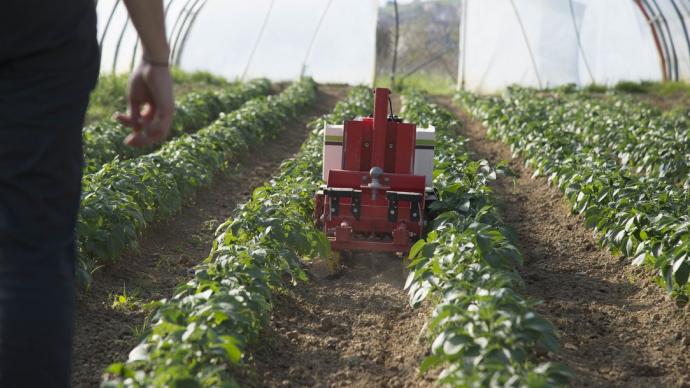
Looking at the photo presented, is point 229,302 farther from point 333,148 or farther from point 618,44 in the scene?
point 618,44

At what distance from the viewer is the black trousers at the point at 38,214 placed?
6.41ft

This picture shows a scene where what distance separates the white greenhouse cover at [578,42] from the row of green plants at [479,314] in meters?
16.6

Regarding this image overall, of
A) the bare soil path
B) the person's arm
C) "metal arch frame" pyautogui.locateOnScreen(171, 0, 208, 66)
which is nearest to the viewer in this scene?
the person's arm

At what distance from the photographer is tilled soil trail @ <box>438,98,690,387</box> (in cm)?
397

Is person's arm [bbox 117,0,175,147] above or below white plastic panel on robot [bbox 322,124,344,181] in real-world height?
above

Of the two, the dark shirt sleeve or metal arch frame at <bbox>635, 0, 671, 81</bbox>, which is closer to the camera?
the dark shirt sleeve

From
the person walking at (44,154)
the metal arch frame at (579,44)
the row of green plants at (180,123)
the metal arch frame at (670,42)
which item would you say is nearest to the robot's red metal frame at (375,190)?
the row of green plants at (180,123)

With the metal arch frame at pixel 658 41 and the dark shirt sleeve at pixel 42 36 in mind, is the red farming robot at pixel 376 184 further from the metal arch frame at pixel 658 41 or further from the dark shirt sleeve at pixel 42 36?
the metal arch frame at pixel 658 41

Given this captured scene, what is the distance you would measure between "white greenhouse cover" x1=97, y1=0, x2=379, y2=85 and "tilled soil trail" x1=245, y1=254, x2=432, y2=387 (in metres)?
17.6

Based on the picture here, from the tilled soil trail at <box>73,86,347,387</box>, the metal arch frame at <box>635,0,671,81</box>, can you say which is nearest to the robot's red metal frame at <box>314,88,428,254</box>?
the tilled soil trail at <box>73,86,347,387</box>

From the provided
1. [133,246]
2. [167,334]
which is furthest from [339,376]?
[133,246]

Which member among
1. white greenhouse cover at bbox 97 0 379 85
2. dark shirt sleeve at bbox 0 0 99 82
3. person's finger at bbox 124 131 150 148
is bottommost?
person's finger at bbox 124 131 150 148

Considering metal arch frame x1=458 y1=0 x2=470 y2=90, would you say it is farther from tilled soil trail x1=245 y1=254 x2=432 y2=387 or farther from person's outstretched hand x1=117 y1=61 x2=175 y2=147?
person's outstretched hand x1=117 y1=61 x2=175 y2=147

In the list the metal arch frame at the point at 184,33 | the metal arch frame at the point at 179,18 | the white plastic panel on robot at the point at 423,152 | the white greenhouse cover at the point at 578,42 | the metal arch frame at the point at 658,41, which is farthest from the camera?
the metal arch frame at the point at 184,33
